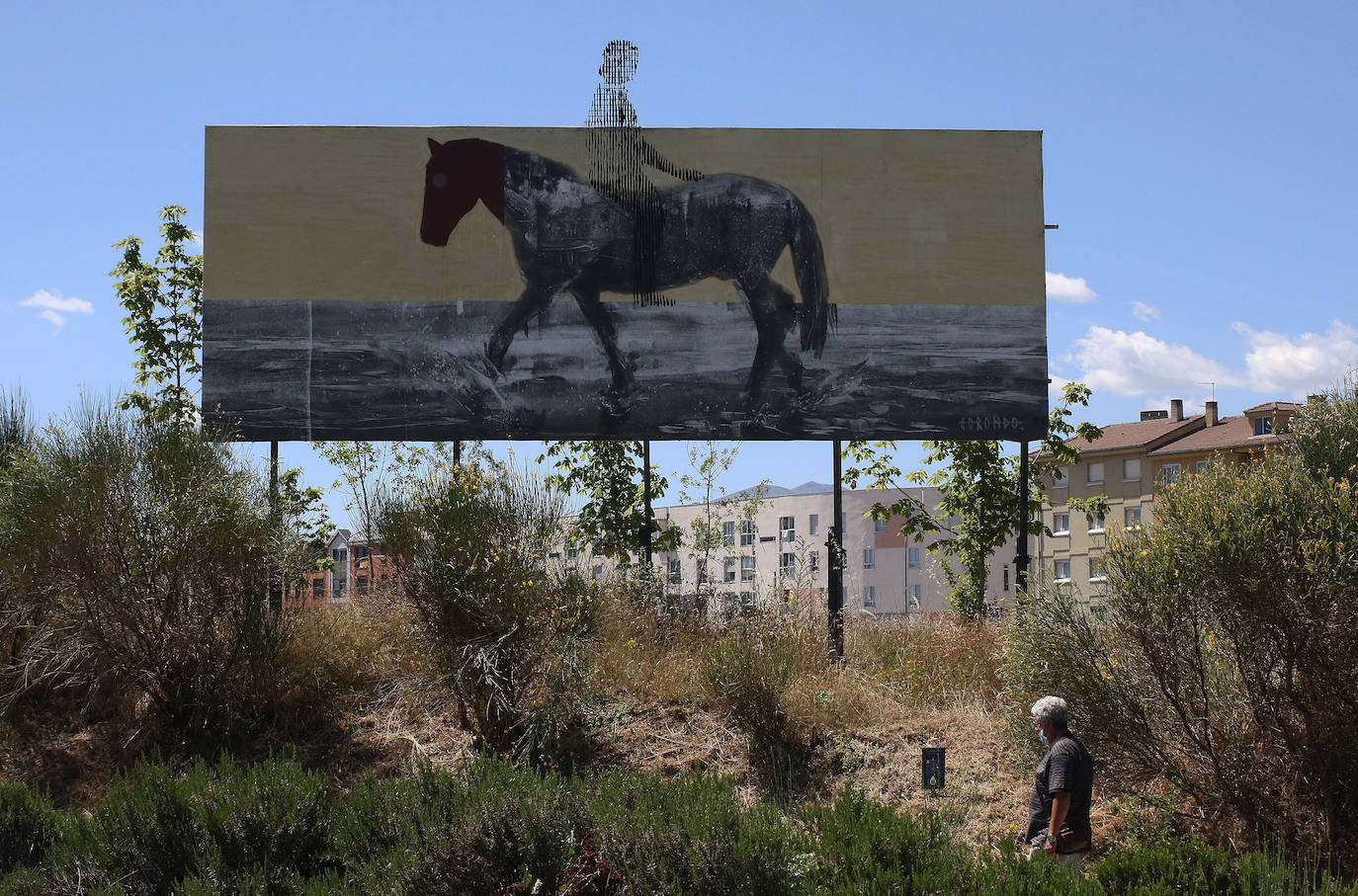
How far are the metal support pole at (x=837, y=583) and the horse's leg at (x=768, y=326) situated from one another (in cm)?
148

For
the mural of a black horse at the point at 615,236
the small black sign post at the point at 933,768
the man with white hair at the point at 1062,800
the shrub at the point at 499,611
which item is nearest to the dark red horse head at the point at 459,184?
the mural of a black horse at the point at 615,236

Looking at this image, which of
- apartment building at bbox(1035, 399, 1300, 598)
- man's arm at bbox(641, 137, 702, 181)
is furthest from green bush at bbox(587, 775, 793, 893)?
apartment building at bbox(1035, 399, 1300, 598)

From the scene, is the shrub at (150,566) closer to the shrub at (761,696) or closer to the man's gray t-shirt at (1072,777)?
the shrub at (761,696)

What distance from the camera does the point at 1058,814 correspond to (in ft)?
25.7

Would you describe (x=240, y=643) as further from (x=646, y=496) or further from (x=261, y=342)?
(x=646, y=496)

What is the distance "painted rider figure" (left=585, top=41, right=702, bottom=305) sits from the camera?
15.7 meters

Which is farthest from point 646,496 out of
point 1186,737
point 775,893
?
point 775,893

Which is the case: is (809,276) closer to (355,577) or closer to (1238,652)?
(355,577)

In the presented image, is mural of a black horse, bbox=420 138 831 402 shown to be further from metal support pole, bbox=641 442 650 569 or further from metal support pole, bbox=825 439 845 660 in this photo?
metal support pole, bbox=825 439 845 660

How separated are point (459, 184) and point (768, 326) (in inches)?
170

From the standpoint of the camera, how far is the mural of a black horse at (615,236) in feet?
51.2

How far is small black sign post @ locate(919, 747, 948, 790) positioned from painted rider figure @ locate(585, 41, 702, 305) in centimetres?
716

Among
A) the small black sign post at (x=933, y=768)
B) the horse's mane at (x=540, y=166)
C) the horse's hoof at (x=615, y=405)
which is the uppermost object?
the horse's mane at (x=540, y=166)
